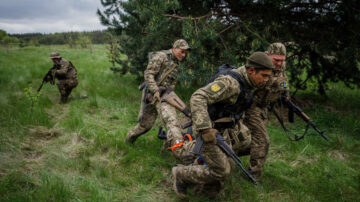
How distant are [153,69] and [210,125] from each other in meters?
2.02

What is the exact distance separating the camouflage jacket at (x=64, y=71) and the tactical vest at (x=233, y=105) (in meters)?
5.59

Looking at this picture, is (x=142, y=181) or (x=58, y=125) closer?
(x=142, y=181)

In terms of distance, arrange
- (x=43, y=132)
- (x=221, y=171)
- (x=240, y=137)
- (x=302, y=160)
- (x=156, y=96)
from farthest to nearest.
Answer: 1. (x=43, y=132)
2. (x=302, y=160)
3. (x=156, y=96)
4. (x=240, y=137)
5. (x=221, y=171)

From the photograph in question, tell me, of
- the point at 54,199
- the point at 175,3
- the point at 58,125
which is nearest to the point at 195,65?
the point at 175,3

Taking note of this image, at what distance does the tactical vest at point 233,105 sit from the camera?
2395 millimetres

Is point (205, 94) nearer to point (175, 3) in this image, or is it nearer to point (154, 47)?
point (175, 3)

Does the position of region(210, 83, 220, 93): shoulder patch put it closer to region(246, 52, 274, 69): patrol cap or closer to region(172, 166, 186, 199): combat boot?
region(246, 52, 274, 69): patrol cap

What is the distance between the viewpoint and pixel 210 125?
2.25m

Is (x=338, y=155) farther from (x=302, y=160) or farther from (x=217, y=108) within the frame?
(x=217, y=108)

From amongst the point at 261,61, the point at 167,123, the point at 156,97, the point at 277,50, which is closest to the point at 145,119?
the point at 156,97

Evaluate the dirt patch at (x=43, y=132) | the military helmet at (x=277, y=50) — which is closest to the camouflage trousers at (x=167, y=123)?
the dirt patch at (x=43, y=132)

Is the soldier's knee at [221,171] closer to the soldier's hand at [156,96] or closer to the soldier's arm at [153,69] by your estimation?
the soldier's hand at [156,96]

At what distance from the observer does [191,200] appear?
8.84ft

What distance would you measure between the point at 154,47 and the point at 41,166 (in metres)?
4.36
